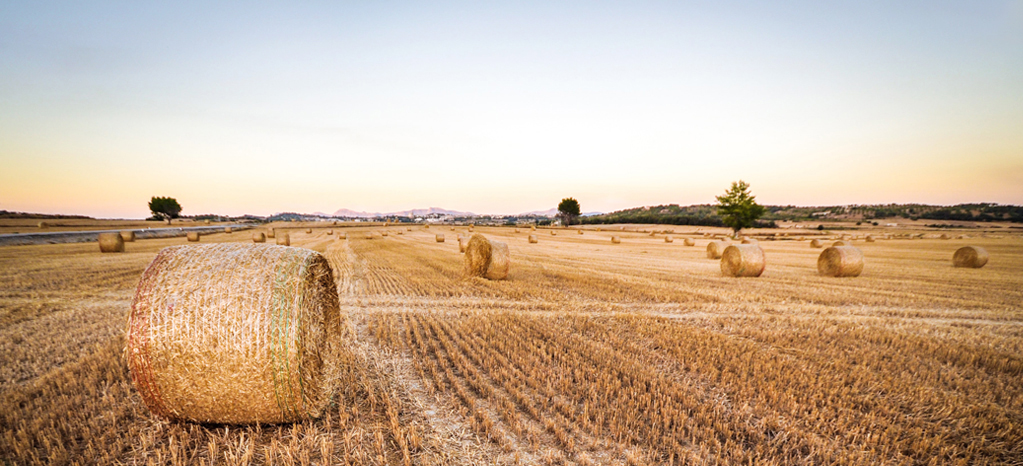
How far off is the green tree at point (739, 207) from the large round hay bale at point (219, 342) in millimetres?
53659

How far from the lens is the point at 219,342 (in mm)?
3459

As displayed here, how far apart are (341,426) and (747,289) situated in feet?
37.7

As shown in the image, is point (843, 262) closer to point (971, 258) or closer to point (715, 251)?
point (715, 251)

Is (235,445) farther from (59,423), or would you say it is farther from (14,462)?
(59,423)

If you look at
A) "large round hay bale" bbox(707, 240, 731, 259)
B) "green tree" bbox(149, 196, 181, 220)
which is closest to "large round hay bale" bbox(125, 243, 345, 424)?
"large round hay bale" bbox(707, 240, 731, 259)

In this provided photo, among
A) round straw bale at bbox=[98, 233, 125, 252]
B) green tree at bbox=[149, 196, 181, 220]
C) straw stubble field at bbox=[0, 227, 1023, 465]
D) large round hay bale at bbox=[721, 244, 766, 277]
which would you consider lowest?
straw stubble field at bbox=[0, 227, 1023, 465]

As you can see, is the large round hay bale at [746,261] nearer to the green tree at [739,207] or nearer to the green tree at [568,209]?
the green tree at [739,207]

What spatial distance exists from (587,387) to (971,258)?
23.3 m

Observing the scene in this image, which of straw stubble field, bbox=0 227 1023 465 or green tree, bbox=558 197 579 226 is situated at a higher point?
green tree, bbox=558 197 579 226

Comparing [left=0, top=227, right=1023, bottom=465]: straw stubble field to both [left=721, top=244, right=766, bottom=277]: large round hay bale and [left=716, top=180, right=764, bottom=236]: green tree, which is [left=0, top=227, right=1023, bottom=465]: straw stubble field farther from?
[left=716, top=180, right=764, bottom=236]: green tree

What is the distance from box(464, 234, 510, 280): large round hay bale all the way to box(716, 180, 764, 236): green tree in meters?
45.7

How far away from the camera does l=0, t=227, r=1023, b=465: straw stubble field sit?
3.31m

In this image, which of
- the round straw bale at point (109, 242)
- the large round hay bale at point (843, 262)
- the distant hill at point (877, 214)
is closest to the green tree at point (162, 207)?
the round straw bale at point (109, 242)

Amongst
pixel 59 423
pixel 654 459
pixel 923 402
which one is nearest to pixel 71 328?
pixel 59 423
